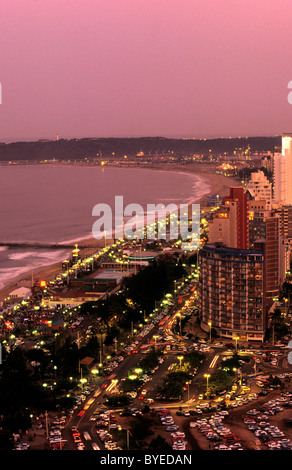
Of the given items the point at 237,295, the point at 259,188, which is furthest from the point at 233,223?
the point at 259,188

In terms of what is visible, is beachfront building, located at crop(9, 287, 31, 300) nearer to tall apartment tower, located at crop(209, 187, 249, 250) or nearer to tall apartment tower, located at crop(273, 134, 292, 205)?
tall apartment tower, located at crop(209, 187, 249, 250)

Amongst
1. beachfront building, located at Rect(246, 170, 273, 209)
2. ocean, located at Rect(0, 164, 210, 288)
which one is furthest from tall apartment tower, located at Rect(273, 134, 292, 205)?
ocean, located at Rect(0, 164, 210, 288)

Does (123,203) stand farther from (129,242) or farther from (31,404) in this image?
(31,404)

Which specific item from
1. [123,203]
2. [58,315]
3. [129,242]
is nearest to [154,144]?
[123,203]

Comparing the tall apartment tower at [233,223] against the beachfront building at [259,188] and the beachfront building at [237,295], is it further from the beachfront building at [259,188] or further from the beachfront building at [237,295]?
the beachfront building at [259,188]

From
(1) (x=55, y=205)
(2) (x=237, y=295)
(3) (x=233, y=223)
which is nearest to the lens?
(2) (x=237, y=295)

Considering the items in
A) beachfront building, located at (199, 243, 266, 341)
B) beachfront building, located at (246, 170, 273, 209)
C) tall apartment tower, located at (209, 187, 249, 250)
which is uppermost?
beachfront building, located at (246, 170, 273, 209)

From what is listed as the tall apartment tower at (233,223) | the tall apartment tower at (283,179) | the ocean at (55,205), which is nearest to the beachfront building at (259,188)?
the tall apartment tower at (233,223)

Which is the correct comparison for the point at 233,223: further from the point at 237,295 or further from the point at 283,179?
the point at 283,179
